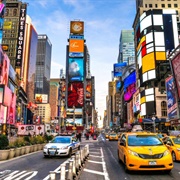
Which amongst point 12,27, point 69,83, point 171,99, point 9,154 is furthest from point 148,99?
point 12,27

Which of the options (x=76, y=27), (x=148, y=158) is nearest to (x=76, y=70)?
(x=76, y=27)

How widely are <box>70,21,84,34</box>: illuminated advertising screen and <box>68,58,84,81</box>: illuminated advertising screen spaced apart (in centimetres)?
1819

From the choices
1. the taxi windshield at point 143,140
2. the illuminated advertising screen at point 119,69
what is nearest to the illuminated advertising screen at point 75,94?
the illuminated advertising screen at point 119,69

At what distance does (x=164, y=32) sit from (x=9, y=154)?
267ft

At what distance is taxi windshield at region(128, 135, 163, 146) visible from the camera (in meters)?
10.7

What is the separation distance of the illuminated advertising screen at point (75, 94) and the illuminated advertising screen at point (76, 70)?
3.96 m

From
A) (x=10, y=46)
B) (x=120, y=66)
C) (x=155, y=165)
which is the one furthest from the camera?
(x=120, y=66)

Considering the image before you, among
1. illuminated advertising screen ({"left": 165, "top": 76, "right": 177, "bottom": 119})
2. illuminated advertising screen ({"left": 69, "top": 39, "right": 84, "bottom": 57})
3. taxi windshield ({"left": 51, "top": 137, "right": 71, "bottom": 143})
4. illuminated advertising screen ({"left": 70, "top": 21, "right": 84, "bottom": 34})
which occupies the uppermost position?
illuminated advertising screen ({"left": 70, "top": 21, "right": 84, "bottom": 34})

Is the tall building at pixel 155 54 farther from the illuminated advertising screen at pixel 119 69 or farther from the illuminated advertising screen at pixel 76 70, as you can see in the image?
the illuminated advertising screen at pixel 119 69

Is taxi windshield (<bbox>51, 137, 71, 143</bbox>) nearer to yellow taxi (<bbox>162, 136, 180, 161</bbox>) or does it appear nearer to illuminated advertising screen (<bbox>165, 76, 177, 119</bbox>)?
yellow taxi (<bbox>162, 136, 180, 161</bbox>)

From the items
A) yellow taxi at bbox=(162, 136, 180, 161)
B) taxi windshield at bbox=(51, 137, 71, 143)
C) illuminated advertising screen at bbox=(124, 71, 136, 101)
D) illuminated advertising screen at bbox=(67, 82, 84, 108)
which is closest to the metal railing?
yellow taxi at bbox=(162, 136, 180, 161)

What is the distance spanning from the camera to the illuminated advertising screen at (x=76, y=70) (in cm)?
15612

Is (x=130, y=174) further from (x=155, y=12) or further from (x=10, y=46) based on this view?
(x=10, y=46)

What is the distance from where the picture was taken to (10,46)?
138000mm
